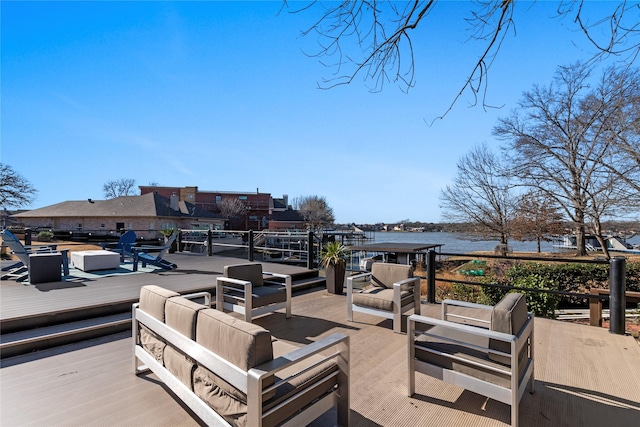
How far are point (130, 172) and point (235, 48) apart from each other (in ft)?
154

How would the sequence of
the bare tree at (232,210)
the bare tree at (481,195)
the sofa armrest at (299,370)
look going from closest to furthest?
the sofa armrest at (299,370), the bare tree at (481,195), the bare tree at (232,210)

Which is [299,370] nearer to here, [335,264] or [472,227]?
[335,264]

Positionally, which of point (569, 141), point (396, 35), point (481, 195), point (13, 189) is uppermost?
point (569, 141)

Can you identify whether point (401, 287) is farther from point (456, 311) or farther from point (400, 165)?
point (400, 165)

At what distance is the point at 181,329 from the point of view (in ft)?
6.62

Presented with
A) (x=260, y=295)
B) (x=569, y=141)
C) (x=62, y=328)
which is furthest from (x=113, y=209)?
(x=569, y=141)

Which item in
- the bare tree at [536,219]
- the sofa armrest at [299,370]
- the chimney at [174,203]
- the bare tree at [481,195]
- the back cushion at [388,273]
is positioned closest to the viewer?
the sofa armrest at [299,370]

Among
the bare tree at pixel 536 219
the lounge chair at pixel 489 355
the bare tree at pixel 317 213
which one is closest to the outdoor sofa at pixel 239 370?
the lounge chair at pixel 489 355

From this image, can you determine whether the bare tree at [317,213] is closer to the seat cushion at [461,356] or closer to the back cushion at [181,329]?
the seat cushion at [461,356]

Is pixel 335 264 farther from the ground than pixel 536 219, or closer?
closer

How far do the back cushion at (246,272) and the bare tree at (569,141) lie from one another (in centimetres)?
1100

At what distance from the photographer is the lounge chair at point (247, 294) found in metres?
3.91

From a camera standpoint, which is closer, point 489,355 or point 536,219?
point 489,355

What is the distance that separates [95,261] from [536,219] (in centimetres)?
1565
